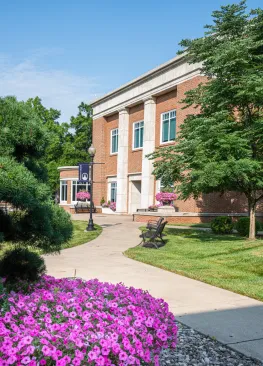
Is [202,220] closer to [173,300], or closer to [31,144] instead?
[173,300]

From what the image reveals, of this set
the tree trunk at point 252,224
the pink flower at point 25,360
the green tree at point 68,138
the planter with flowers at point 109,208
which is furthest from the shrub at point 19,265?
the green tree at point 68,138

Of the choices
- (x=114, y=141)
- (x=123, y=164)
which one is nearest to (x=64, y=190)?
(x=114, y=141)

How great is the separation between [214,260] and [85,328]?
8030 millimetres

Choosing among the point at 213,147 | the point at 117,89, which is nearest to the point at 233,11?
the point at 213,147

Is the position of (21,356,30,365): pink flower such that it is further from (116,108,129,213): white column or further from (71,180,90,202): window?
(71,180,90,202): window

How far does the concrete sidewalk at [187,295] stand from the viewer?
16.8 ft

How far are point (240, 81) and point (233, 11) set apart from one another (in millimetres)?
2640

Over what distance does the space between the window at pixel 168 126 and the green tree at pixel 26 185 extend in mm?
22952

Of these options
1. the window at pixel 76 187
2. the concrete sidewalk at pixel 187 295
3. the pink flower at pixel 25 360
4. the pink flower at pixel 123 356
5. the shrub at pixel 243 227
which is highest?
the window at pixel 76 187

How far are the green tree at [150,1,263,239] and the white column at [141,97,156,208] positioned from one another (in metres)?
13.4

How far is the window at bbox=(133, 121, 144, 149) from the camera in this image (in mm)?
31172

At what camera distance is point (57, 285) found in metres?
5.12

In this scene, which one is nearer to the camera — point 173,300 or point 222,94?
point 173,300

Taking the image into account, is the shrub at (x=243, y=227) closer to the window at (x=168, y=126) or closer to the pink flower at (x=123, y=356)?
the window at (x=168, y=126)
